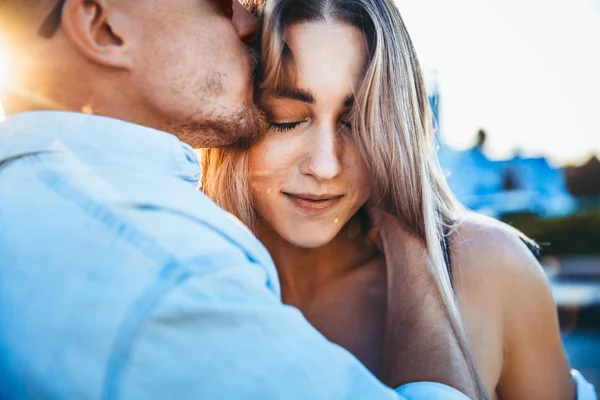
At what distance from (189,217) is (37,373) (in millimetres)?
429

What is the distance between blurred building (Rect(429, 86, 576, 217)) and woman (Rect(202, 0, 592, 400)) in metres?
29.0

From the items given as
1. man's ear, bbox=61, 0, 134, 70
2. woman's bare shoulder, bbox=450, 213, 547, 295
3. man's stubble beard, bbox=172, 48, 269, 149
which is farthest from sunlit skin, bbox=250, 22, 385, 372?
man's ear, bbox=61, 0, 134, 70

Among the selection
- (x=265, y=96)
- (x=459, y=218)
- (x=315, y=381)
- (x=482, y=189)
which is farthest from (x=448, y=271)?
(x=482, y=189)

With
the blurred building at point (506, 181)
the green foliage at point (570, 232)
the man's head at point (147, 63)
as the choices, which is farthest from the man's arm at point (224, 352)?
the blurred building at point (506, 181)

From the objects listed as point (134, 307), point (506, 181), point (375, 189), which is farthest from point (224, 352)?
point (506, 181)

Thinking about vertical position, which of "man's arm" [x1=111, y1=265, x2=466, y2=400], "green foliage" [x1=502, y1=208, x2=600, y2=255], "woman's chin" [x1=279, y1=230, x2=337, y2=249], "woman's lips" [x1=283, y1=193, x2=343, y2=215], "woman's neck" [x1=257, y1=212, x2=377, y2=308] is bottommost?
"green foliage" [x1=502, y1=208, x2=600, y2=255]

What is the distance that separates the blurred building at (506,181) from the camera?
3538 centimetres

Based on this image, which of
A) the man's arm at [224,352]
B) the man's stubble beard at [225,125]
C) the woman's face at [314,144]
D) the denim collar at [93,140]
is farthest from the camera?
the woman's face at [314,144]

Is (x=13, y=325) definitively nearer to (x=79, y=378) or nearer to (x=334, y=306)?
(x=79, y=378)

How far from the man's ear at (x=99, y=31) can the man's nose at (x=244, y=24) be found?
556 millimetres

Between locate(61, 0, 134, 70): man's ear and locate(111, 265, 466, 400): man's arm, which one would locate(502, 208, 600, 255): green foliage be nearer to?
locate(61, 0, 134, 70): man's ear

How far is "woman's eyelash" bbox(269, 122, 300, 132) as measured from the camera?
245 cm

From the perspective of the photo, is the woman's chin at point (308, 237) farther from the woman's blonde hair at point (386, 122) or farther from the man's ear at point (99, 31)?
the man's ear at point (99, 31)

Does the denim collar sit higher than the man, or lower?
higher
